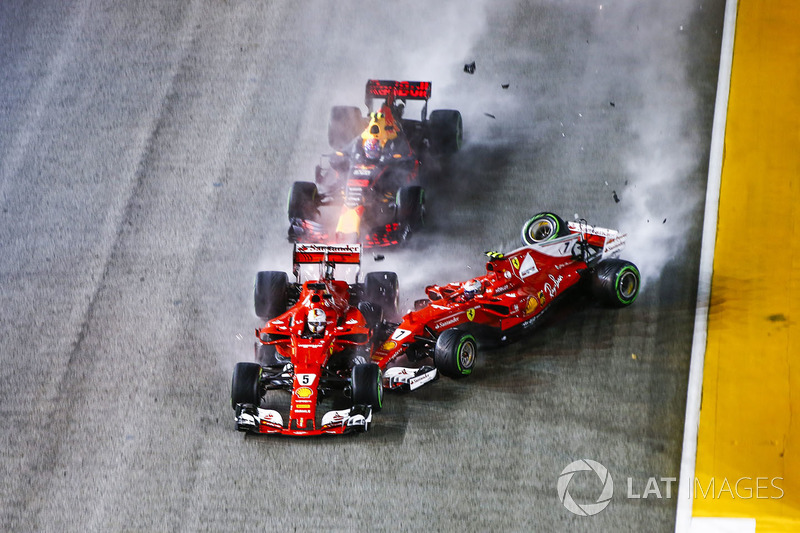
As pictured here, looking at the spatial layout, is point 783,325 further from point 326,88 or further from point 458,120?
point 326,88

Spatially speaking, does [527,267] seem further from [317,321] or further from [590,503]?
[590,503]

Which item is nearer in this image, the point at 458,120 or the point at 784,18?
the point at 458,120

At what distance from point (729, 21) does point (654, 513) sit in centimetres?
1058

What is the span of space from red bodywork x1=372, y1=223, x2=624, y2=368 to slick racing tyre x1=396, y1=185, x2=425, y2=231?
5.79ft

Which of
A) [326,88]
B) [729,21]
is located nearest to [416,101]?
[326,88]

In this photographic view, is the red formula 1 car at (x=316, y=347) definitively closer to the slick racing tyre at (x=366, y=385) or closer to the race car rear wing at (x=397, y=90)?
the slick racing tyre at (x=366, y=385)

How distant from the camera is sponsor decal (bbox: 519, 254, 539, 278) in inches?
540

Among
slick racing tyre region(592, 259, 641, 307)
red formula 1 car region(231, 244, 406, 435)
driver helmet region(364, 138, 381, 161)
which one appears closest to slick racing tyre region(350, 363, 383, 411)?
red formula 1 car region(231, 244, 406, 435)

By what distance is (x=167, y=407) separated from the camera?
510 inches

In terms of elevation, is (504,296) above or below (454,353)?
above

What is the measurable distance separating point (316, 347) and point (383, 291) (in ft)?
4.90

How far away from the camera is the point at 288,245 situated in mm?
15414

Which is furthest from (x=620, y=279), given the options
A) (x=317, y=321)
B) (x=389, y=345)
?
(x=317, y=321)

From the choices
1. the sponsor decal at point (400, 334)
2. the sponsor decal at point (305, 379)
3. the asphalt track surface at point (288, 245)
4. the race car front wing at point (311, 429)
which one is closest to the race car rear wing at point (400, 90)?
the asphalt track surface at point (288, 245)
